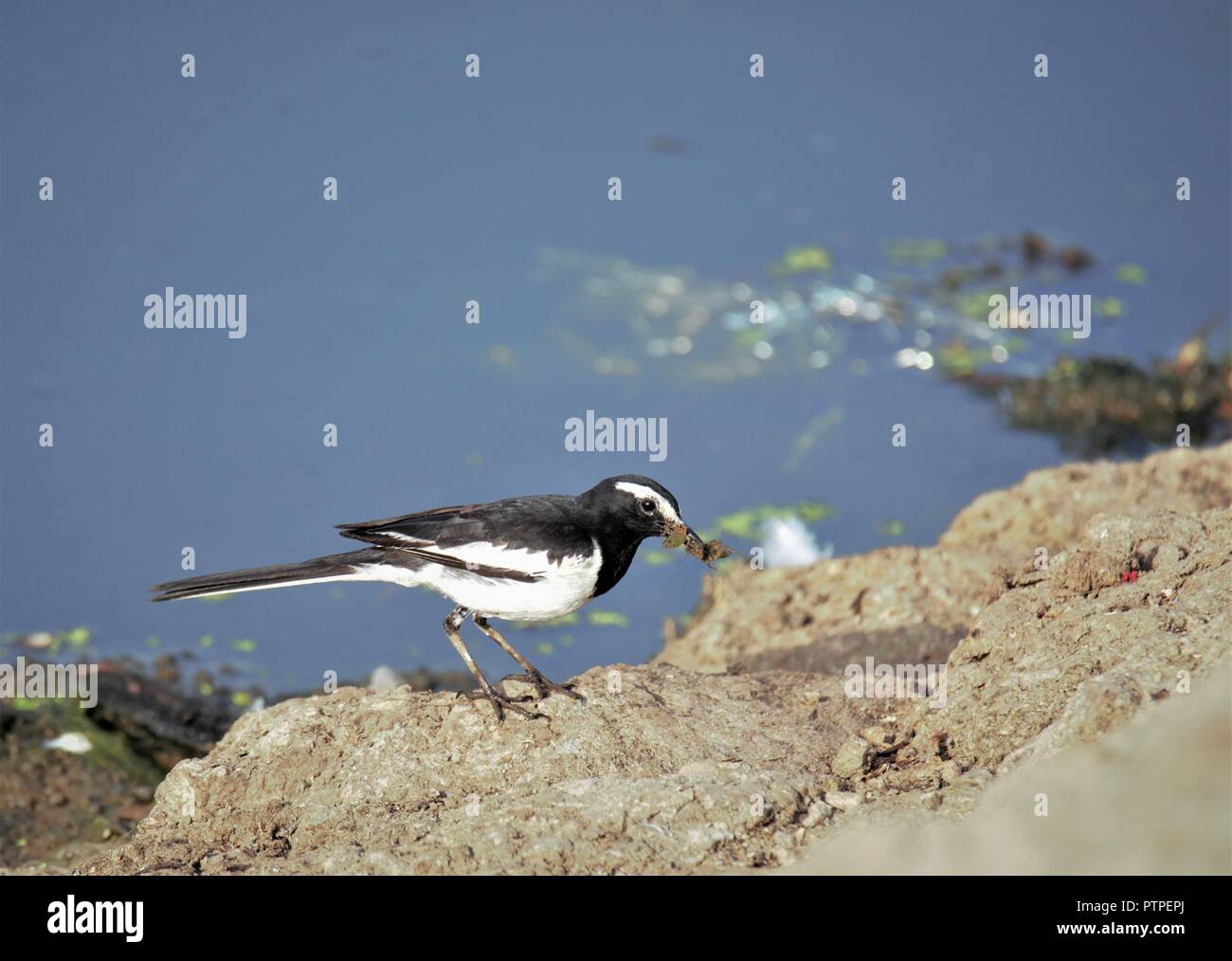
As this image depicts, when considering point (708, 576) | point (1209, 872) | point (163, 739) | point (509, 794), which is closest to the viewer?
point (1209, 872)

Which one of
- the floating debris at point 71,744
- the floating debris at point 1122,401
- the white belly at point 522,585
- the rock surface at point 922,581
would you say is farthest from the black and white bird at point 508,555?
the floating debris at point 1122,401

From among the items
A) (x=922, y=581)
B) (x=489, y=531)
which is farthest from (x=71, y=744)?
→ (x=922, y=581)

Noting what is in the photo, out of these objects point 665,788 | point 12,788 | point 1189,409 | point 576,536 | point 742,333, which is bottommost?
point 12,788

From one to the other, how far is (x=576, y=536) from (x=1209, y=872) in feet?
10.7

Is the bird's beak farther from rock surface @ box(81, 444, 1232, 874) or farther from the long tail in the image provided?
the long tail

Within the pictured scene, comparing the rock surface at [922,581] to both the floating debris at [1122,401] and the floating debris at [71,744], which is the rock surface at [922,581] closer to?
the floating debris at [1122,401]

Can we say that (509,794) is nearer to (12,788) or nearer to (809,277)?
(12,788)

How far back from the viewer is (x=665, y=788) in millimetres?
5176

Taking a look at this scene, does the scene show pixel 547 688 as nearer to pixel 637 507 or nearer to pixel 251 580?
pixel 637 507

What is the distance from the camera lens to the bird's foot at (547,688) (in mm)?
6145

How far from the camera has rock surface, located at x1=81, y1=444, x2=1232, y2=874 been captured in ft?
14.0

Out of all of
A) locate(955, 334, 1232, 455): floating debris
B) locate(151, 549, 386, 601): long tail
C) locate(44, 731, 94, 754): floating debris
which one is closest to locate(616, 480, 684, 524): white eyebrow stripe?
locate(151, 549, 386, 601): long tail

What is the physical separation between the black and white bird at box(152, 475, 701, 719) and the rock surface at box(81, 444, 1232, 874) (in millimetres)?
467
